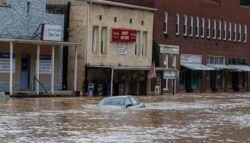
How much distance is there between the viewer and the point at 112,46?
59625 mm

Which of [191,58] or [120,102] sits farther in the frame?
[191,58]

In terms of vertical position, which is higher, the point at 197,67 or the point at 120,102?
the point at 197,67

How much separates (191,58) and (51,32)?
2631 centimetres

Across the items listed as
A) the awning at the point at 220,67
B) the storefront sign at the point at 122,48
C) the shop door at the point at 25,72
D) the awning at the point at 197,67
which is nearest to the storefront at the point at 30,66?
the shop door at the point at 25,72

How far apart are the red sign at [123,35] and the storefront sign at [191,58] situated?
12.5 metres

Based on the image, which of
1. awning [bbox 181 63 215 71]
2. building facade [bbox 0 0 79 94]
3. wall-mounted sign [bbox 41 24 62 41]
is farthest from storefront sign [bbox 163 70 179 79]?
wall-mounted sign [bbox 41 24 62 41]

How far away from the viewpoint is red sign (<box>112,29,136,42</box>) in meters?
59.4

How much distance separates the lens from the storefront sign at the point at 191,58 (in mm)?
73306

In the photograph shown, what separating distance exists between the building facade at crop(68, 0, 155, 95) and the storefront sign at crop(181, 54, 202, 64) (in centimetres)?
853

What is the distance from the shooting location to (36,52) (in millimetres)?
53312

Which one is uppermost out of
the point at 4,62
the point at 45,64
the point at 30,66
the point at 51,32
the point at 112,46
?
the point at 51,32

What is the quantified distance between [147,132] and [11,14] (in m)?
29.3

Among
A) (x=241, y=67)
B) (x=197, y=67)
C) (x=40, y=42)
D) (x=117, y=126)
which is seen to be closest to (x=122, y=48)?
(x=40, y=42)

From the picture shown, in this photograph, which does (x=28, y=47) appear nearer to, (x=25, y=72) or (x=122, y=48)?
(x=25, y=72)
